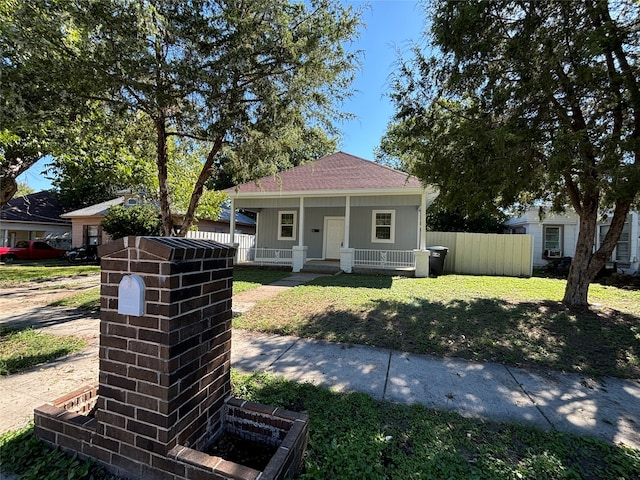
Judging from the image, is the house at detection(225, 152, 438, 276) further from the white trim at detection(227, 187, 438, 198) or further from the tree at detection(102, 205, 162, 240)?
the tree at detection(102, 205, 162, 240)

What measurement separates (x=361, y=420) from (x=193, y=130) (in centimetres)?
558

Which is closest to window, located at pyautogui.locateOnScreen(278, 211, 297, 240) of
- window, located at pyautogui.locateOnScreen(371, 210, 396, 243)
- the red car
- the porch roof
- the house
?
the house

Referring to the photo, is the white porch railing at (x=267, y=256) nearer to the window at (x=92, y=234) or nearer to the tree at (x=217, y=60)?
the tree at (x=217, y=60)

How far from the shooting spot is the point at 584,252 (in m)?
6.52

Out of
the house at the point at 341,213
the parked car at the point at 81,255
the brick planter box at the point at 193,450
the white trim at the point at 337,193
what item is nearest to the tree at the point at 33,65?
the brick planter box at the point at 193,450

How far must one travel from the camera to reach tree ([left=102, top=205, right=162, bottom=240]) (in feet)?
50.1

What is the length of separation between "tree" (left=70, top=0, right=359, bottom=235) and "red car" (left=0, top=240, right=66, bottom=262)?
59.3 feet

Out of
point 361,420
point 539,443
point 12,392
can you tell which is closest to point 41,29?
point 12,392

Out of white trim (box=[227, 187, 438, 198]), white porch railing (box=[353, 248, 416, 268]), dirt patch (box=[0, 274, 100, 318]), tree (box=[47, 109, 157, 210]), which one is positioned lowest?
dirt patch (box=[0, 274, 100, 318])

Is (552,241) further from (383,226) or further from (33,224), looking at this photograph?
(33,224)

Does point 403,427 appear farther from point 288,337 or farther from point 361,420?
point 288,337

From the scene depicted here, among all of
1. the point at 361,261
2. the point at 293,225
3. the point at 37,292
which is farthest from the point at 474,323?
the point at 37,292

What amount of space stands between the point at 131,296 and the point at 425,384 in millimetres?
2898

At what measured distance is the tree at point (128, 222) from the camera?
15266 mm
